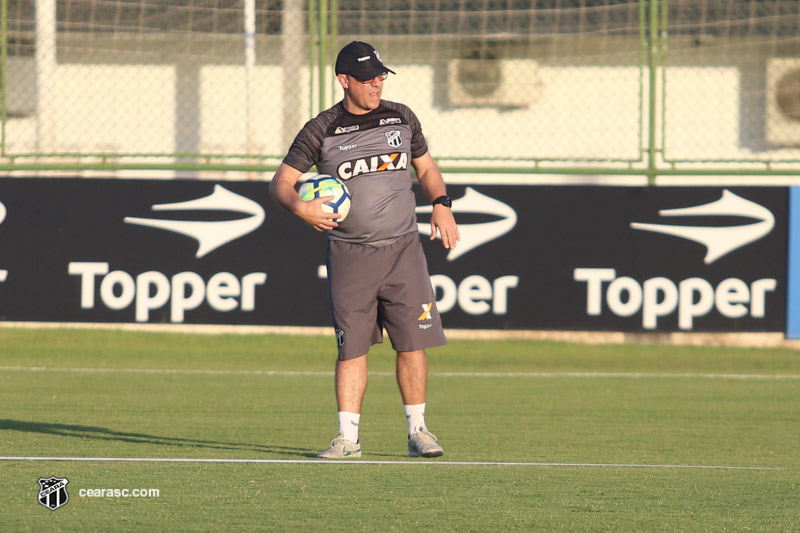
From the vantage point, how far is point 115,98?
13.5 meters

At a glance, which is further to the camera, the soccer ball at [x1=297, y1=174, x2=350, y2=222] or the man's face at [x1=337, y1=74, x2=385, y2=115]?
the man's face at [x1=337, y1=74, x2=385, y2=115]

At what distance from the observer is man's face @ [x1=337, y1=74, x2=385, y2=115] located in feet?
19.3

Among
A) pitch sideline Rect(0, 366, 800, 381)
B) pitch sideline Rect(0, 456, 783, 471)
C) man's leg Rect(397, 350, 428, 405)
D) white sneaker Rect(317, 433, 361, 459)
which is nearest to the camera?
pitch sideline Rect(0, 456, 783, 471)

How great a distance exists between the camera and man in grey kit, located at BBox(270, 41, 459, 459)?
587 centimetres

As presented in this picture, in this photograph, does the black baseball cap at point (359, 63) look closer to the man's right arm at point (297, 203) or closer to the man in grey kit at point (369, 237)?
the man in grey kit at point (369, 237)

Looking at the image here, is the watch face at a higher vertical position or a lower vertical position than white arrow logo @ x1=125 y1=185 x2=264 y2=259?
higher

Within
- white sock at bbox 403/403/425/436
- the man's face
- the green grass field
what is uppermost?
the man's face

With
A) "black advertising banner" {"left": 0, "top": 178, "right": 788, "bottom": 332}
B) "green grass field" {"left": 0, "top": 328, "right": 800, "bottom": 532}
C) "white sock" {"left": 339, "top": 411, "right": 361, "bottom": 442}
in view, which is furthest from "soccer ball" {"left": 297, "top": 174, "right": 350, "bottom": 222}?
"black advertising banner" {"left": 0, "top": 178, "right": 788, "bottom": 332}

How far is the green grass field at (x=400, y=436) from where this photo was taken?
435 cm

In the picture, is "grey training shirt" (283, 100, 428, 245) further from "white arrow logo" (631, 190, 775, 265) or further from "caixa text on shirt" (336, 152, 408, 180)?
"white arrow logo" (631, 190, 775, 265)

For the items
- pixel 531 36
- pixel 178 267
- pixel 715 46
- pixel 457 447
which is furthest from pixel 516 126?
pixel 457 447

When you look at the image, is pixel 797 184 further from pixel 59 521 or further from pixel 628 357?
pixel 59 521

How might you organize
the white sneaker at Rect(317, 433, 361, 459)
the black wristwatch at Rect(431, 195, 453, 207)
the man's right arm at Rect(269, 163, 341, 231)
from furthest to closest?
the black wristwatch at Rect(431, 195, 453, 207) < the white sneaker at Rect(317, 433, 361, 459) < the man's right arm at Rect(269, 163, 341, 231)

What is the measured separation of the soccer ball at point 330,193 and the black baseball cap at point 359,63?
0.50 meters
